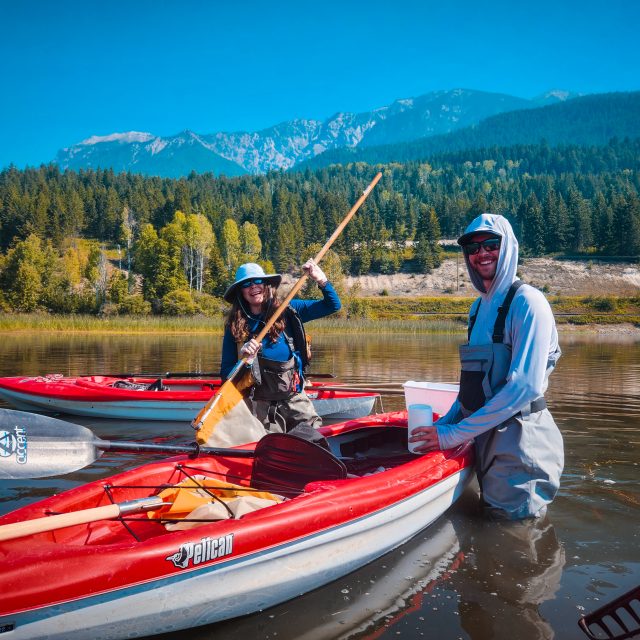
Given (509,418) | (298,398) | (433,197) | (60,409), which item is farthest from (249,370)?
(433,197)

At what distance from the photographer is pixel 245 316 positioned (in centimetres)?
659

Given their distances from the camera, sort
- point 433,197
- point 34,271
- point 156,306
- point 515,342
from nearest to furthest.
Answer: point 515,342
point 34,271
point 156,306
point 433,197

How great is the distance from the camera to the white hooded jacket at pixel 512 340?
5.03 meters

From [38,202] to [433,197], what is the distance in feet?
342

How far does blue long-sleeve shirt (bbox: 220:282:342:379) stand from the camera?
639cm

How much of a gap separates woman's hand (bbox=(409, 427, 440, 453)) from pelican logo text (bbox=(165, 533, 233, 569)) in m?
2.42

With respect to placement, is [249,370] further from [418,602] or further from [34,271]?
[34,271]

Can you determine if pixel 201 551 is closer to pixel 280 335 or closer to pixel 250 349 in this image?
pixel 250 349

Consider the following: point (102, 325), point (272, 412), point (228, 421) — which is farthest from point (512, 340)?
point (102, 325)

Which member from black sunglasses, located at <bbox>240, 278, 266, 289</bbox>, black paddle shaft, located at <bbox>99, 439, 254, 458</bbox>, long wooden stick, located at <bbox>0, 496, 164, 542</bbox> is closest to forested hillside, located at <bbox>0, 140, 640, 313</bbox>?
black sunglasses, located at <bbox>240, 278, 266, 289</bbox>

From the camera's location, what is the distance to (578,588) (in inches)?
179

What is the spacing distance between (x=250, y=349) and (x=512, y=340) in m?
2.45

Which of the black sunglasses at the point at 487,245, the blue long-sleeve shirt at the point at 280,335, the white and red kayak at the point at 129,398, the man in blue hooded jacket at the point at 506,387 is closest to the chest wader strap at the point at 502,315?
the man in blue hooded jacket at the point at 506,387

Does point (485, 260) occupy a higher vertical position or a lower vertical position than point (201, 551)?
higher
